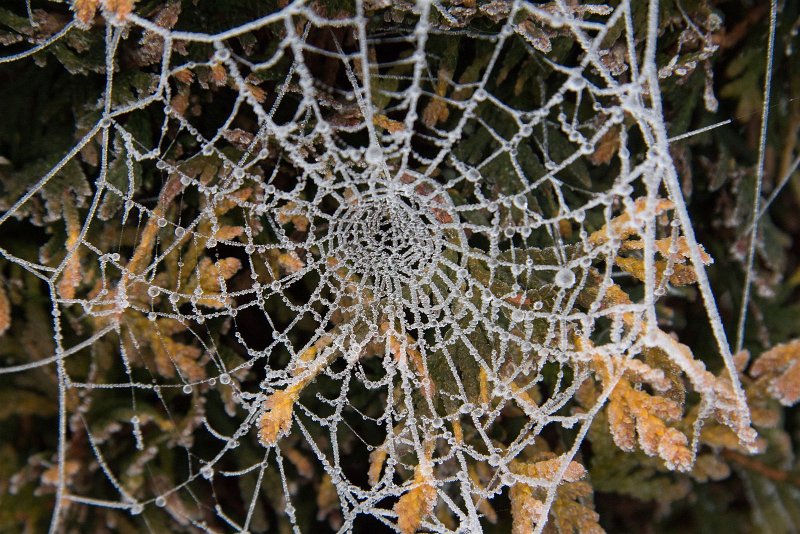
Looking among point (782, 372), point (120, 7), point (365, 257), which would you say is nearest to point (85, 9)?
point (120, 7)

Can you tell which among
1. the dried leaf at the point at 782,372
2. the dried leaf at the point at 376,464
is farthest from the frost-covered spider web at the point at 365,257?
the dried leaf at the point at 782,372

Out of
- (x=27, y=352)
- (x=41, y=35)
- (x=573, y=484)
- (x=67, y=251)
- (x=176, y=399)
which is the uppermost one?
(x=41, y=35)

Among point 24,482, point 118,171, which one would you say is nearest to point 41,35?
point 118,171

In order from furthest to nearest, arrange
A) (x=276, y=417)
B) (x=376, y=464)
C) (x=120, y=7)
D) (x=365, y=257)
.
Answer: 1. (x=365, y=257)
2. (x=376, y=464)
3. (x=276, y=417)
4. (x=120, y=7)

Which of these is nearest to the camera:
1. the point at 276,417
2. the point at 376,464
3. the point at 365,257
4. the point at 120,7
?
the point at 120,7

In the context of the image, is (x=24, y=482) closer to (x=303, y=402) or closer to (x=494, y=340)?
(x=303, y=402)

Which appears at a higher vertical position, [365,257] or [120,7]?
[120,7]

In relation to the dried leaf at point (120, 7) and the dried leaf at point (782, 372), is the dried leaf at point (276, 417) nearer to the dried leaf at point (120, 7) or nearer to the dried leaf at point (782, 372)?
the dried leaf at point (120, 7)

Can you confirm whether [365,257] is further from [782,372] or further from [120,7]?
[782,372]

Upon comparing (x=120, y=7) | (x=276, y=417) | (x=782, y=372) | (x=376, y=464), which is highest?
(x=120, y=7)
